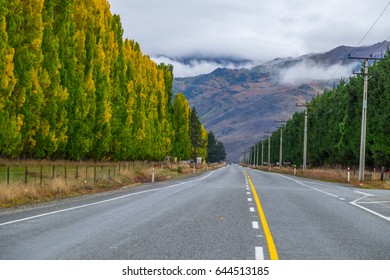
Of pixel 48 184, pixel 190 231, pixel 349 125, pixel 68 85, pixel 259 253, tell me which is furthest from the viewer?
pixel 349 125

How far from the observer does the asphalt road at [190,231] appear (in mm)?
8320

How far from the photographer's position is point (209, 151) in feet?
614

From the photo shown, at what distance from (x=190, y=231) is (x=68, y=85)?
2237 cm

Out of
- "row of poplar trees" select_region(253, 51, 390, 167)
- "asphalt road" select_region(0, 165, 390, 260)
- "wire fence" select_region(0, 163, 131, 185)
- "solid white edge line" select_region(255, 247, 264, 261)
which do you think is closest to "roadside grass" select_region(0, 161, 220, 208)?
"wire fence" select_region(0, 163, 131, 185)

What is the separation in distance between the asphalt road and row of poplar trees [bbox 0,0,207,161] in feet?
31.7

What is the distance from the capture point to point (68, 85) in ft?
103

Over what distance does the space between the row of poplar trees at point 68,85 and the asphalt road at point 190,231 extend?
380 inches

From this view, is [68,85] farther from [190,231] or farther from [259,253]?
[259,253]

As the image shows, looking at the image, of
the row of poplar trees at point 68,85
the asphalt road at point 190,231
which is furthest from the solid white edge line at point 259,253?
the row of poplar trees at point 68,85

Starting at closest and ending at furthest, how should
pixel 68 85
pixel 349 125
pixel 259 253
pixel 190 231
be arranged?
pixel 259 253
pixel 190 231
pixel 68 85
pixel 349 125

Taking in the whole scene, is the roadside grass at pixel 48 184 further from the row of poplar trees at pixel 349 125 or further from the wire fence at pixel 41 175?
the row of poplar trees at pixel 349 125

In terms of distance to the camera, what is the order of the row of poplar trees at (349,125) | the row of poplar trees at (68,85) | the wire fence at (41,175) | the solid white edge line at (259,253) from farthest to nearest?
the row of poplar trees at (349,125) < the row of poplar trees at (68,85) < the wire fence at (41,175) < the solid white edge line at (259,253)

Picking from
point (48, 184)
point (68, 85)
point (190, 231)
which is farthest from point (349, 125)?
point (190, 231)
